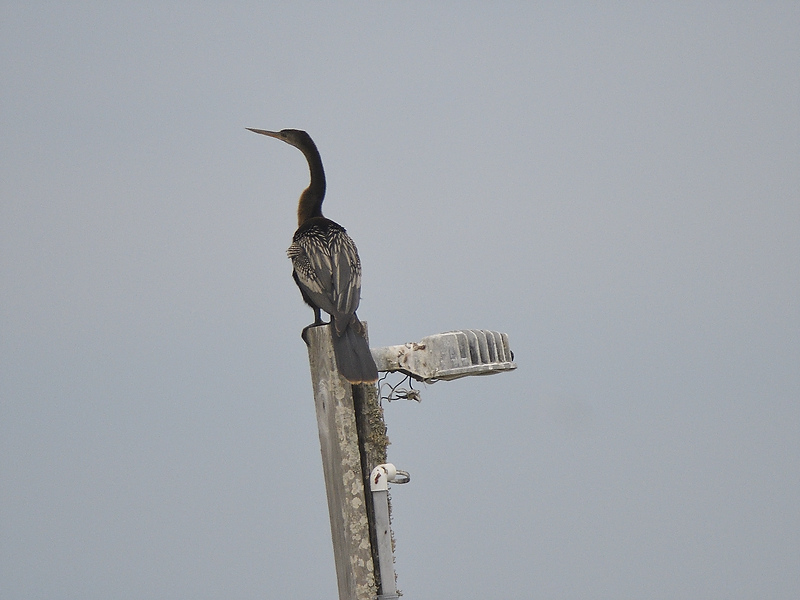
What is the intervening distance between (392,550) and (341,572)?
230 millimetres

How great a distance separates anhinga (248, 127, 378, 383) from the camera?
3.63 m

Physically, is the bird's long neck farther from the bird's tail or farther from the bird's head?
the bird's tail

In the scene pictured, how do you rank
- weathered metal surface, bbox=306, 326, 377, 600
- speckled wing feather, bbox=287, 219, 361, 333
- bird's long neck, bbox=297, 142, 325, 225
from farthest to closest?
bird's long neck, bbox=297, 142, 325, 225 → speckled wing feather, bbox=287, 219, 361, 333 → weathered metal surface, bbox=306, 326, 377, 600

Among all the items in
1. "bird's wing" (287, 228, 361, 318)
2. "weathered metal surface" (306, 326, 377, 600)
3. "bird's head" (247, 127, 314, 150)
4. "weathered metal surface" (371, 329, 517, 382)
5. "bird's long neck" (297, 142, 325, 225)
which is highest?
"bird's head" (247, 127, 314, 150)

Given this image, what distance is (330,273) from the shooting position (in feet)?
14.1

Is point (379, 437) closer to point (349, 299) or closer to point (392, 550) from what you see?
point (392, 550)

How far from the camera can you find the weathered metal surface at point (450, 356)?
369 centimetres

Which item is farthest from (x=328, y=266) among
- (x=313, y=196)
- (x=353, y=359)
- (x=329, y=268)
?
(x=313, y=196)

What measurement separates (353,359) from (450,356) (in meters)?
0.37

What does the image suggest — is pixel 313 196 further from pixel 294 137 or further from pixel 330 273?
pixel 330 273

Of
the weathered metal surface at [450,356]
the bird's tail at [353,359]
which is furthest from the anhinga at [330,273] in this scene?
the weathered metal surface at [450,356]

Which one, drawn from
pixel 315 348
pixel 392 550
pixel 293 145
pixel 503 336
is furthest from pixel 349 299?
pixel 293 145

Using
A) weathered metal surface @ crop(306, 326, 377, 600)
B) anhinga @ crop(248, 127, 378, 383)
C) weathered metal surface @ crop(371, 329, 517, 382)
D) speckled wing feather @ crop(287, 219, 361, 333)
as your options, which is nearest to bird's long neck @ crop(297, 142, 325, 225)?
anhinga @ crop(248, 127, 378, 383)

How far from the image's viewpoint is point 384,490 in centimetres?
349
